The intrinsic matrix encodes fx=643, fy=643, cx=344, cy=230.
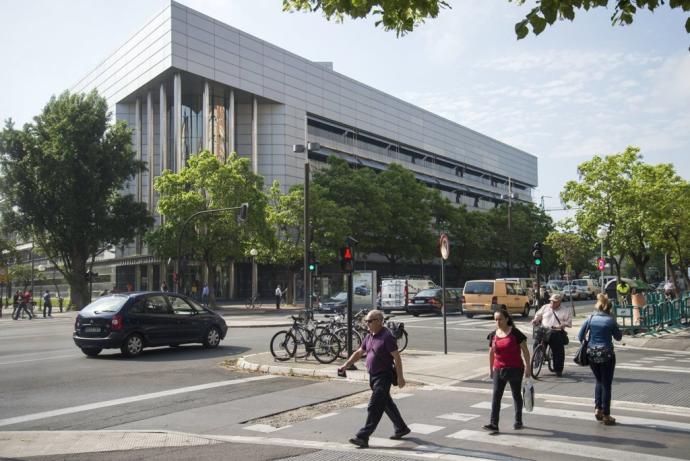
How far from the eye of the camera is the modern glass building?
2158 inches

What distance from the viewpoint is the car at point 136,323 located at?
14.8 metres

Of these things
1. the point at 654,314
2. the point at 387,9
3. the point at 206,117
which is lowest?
the point at 654,314

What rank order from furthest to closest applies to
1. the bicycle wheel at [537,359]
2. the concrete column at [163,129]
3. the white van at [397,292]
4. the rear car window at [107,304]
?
1. the concrete column at [163,129]
2. the white van at [397,292]
3. the rear car window at [107,304]
4. the bicycle wheel at [537,359]

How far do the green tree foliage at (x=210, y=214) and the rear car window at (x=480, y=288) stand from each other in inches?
694

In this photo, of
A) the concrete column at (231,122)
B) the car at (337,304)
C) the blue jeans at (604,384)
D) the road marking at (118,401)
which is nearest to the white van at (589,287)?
the car at (337,304)

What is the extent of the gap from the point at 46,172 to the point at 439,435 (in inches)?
1605

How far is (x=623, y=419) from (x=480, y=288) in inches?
819

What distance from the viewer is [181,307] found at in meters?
16.4

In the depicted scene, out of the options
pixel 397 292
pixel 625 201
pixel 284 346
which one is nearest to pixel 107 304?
pixel 284 346

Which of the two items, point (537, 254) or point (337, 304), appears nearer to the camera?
point (537, 254)

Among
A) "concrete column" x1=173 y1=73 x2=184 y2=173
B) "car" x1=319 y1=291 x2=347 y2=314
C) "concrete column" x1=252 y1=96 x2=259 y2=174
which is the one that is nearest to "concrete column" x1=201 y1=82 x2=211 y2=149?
"concrete column" x1=173 y1=73 x2=184 y2=173

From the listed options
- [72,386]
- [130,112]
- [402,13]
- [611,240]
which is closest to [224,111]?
[130,112]

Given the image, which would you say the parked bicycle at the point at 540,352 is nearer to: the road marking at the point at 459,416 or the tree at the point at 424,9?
the road marking at the point at 459,416

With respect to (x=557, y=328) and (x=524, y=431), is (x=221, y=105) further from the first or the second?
(x=524, y=431)
